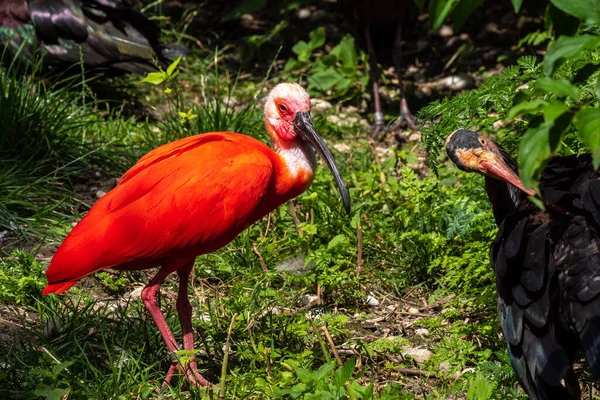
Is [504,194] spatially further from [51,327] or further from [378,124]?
[378,124]

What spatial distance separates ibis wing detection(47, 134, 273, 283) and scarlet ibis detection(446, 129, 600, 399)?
1055 mm

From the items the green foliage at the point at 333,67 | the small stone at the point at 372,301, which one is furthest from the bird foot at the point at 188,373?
the green foliage at the point at 333,67

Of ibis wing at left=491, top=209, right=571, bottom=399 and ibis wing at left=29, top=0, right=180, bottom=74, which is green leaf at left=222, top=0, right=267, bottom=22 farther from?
ibis wing at left=491, top=209, right=571, bottom=399

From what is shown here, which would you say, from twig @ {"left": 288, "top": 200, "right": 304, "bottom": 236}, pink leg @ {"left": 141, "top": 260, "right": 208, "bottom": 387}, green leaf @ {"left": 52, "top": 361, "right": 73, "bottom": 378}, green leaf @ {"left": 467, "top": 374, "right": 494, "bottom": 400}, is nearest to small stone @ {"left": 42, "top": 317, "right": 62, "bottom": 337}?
pink leg @ {"left": 141, "top": 260, "right": 208, "bottom": 387}

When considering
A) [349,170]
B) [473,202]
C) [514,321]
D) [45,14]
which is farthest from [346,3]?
[514,321]

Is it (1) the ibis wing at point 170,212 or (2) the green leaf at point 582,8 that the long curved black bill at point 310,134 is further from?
(2) the green leaf at point 582,8

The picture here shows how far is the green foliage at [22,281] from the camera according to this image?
4312 millimetres

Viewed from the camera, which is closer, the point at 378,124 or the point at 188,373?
the point at 188,373

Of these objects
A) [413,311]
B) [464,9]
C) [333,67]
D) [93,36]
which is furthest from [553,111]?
[333,67]

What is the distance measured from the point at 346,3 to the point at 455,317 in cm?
337

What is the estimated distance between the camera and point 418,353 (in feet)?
13.6

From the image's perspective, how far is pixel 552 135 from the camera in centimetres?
202

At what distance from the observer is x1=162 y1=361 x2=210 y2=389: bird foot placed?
3.63 metres

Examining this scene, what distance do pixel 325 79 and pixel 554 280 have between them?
4339 millimetres
